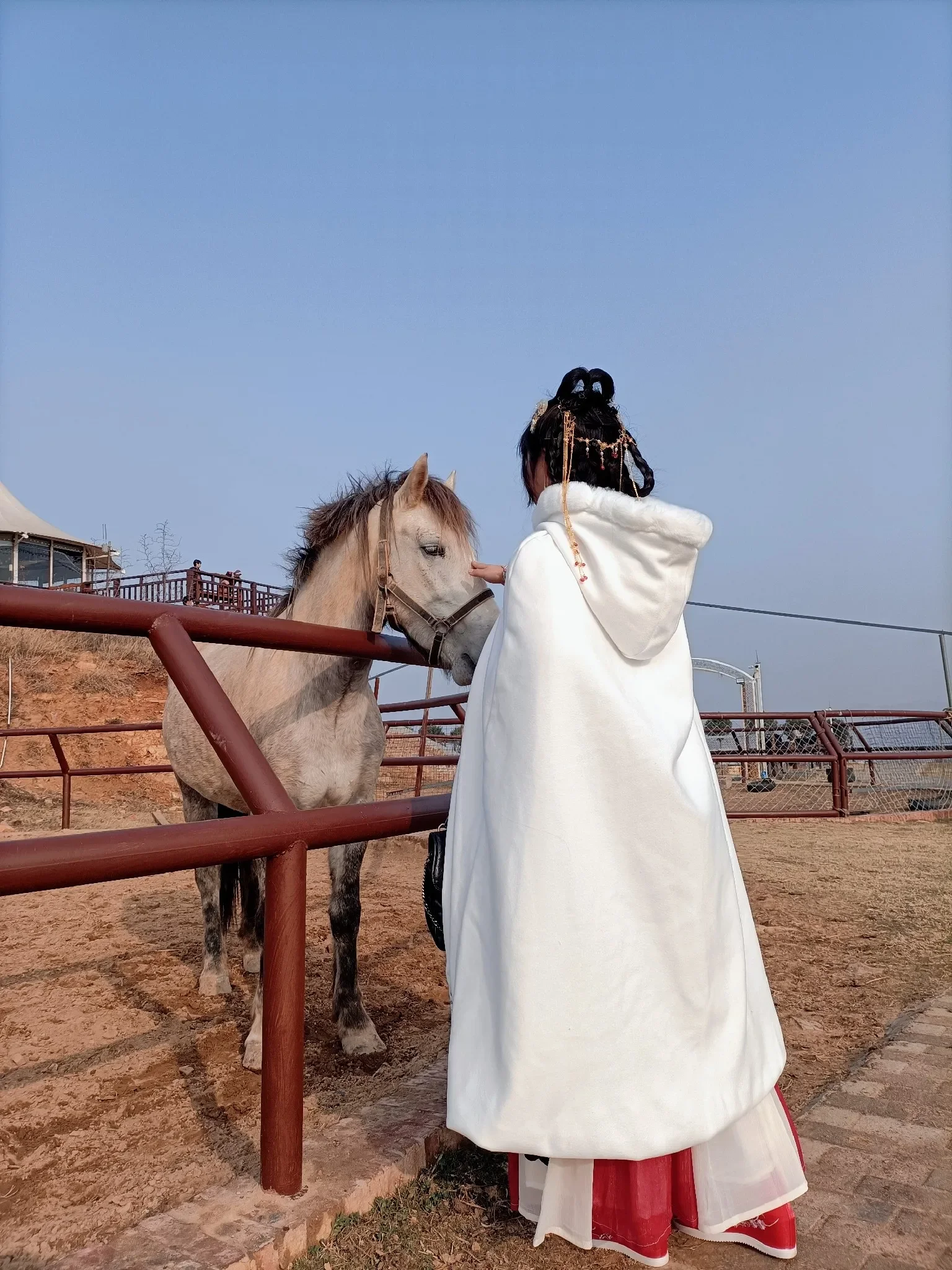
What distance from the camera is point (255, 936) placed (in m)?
3.50

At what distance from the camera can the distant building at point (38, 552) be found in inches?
920

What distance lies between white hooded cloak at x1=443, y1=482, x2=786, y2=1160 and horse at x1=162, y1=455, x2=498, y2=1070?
1123 millimetres

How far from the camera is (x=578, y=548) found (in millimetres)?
1436

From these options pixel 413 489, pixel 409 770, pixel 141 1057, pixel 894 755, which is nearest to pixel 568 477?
pixel 413 489

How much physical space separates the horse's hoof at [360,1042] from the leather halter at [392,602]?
1167 mm

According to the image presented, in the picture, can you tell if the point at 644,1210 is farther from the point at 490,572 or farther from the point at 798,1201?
the point at 490,572

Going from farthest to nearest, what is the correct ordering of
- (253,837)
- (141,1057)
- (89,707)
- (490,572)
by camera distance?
1. (89,707)
2. (141,1057)
3. (490,572)
4. (253,837)

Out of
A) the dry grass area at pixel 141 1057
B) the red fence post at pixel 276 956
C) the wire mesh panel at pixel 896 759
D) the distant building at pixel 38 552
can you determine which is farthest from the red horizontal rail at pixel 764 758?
the distant building at pixel 38 552

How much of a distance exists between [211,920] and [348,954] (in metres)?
1.11

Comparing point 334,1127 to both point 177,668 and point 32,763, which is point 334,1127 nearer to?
point 177,668

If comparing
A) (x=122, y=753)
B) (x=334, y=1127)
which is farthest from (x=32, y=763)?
(x=334, y=1127)

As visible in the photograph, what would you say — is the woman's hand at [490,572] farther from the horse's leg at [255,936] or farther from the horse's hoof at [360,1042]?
the horse's hoof at [360,1042]

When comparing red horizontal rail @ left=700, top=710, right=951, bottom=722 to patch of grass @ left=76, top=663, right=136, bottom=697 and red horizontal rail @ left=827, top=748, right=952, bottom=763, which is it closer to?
red horizontal rail @ left=827, top=748, right=952, bottom=763

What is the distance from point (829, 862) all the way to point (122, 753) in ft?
45.7
